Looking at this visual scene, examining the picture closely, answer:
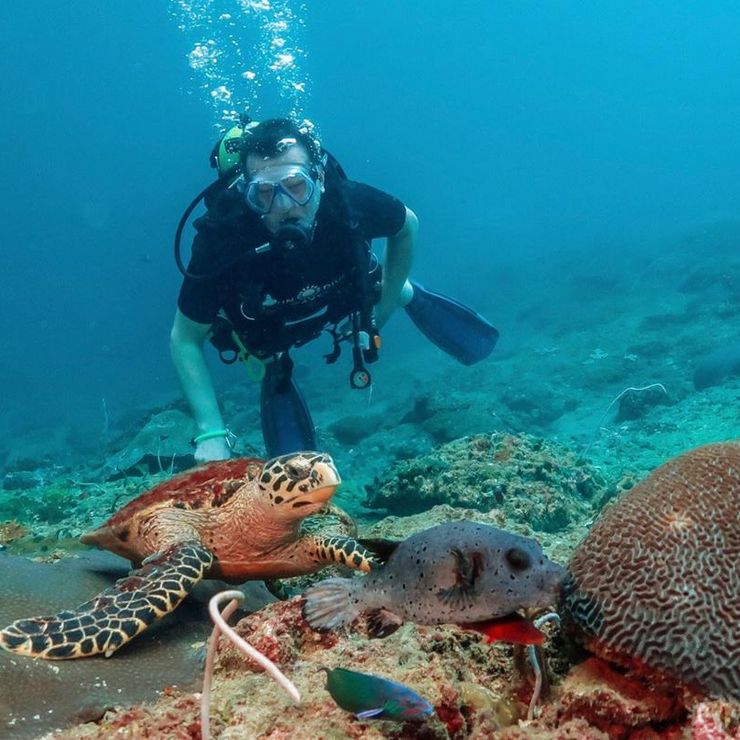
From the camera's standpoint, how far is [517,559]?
1.41 m

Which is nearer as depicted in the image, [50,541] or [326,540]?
[326,540]

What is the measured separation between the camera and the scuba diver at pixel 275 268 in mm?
4926

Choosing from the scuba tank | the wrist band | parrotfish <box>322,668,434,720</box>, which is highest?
the scuba tank

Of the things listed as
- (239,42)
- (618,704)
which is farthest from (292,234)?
(239,42)

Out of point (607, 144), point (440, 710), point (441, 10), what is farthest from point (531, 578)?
point (607, 144)

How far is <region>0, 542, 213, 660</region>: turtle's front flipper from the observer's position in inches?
82.1

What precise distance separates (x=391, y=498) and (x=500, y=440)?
1314mm

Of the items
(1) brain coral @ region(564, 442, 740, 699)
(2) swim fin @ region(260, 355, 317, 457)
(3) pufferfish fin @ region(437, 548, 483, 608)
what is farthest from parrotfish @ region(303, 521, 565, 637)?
(2) swim fin @ region(260, 355, 317, 457)

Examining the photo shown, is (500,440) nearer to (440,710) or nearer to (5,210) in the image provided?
(440,710)

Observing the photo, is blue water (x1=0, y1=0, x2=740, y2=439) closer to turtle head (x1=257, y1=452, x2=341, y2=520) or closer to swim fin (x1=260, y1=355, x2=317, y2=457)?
swim fin (x1=260, y1=355, x2=317, y2=457)

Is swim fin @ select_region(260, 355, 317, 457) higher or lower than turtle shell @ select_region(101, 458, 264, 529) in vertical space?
higher

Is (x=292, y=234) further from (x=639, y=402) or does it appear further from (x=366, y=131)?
(x=366, y=131)

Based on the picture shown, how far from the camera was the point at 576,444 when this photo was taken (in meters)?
8.77

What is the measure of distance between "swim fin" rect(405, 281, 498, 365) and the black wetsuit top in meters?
2.33
